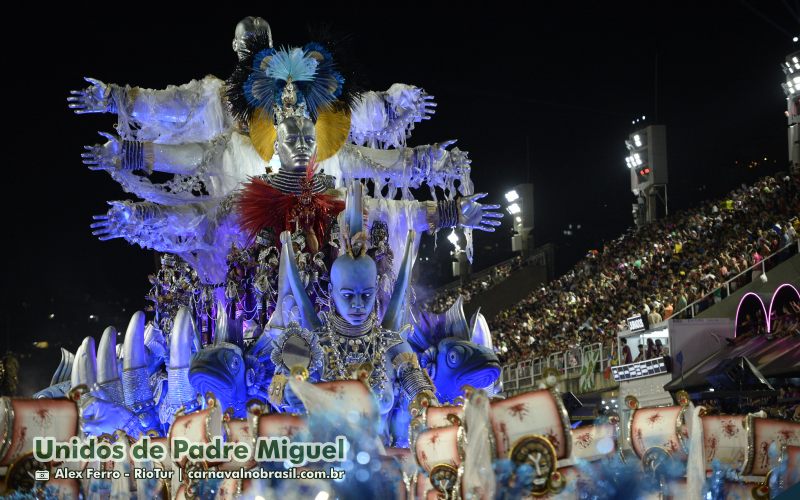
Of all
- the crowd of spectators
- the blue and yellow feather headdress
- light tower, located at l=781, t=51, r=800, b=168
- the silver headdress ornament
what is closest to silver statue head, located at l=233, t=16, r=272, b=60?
the blue and yellow feather headdress

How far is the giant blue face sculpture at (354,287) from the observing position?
1142 centimetres

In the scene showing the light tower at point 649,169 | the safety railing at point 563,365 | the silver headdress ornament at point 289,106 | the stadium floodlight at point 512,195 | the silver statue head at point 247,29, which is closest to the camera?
the silver headdress ornament at point 289,106

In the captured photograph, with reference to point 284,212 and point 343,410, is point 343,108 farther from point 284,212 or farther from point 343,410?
point 343,410

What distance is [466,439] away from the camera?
629cm

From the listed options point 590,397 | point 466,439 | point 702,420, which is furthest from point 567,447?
point 590,397

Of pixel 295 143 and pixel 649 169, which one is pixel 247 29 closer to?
pixel 295 143

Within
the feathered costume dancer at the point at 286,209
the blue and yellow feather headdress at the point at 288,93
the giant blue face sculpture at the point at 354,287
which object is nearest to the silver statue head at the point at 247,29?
the blue and yellow feather headdress at the point at 288,93

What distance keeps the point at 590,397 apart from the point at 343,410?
16269 mm

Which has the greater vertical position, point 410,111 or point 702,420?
point 410,111

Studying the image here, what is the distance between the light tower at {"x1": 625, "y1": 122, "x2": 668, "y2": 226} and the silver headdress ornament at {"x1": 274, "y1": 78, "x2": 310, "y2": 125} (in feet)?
79.6

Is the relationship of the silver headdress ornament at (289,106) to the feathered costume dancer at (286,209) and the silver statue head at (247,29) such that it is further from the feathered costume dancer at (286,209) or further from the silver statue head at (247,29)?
the silver statue head at (247,29)

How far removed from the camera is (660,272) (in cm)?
2567

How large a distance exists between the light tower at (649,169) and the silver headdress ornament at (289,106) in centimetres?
2427

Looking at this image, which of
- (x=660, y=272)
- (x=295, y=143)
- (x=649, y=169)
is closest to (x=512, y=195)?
(x=649, y=169)
